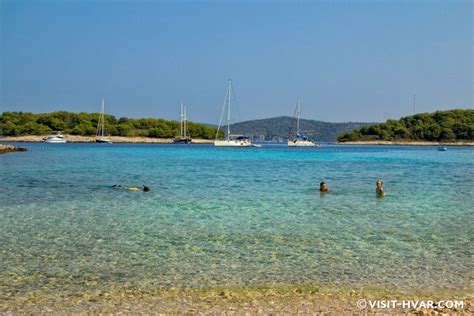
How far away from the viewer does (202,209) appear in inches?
731

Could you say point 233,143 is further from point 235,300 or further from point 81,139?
point 235,300

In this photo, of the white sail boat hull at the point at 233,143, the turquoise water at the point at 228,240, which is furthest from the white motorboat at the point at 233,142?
the turquoise water at the point at 228,240

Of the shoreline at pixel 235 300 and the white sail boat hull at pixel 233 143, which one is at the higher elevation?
the white sail boat hull at pixel 233 143

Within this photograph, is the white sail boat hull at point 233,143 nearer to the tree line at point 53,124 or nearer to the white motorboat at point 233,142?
the white motorboat at point 233,142

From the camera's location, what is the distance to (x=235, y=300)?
8102 millimetres

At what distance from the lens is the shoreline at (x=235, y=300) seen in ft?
24.7

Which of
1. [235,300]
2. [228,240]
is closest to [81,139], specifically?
[228,240]

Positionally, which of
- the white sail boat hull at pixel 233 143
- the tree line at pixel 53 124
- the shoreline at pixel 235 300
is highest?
the tree line at pixel 53 124

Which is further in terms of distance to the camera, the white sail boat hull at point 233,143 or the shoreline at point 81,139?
the shoreline at point 81,139

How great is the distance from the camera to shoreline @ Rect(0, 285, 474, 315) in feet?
24.7

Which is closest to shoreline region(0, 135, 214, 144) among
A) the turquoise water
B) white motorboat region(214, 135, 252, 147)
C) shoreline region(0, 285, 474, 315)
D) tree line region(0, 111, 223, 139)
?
tree line region(0, 111, 223, 139)

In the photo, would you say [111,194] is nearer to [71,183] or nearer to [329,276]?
[71,183]

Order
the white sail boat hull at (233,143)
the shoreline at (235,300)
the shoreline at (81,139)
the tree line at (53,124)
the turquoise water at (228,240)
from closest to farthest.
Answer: the shoreline at (235,300) → the turquoise water at (228,240) → the white sail boat hull at (233,143) → the shoreline at (81,139) → the tree line at (53,124)

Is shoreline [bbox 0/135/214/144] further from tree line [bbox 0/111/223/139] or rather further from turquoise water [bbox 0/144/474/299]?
turquoise water [bbox 0/144/474/299]
